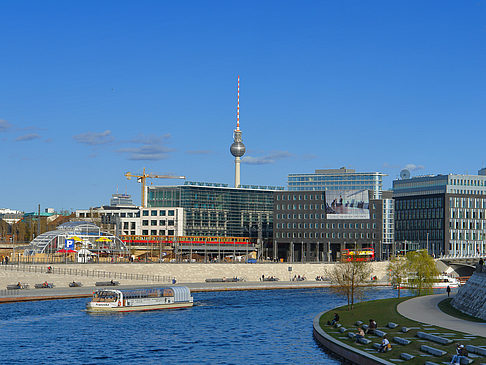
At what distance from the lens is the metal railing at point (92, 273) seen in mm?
137625

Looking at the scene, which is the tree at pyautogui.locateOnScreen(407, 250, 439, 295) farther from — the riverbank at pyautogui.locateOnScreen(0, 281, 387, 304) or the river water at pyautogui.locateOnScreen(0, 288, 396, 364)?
the riverbank at pyautogui.locateOnScreen(0, 281, 387, 304)

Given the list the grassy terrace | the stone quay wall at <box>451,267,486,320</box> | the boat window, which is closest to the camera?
the grassy terrace

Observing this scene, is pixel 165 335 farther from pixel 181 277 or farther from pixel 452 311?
pixel 181 277

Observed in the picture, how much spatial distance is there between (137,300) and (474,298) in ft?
158

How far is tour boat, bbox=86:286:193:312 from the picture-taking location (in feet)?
338

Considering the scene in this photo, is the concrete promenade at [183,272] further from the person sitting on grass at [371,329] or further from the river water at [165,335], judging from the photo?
the person sitting on grass at [371,329]

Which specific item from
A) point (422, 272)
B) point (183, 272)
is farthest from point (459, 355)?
point (183, 272)

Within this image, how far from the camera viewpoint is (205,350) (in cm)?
6888

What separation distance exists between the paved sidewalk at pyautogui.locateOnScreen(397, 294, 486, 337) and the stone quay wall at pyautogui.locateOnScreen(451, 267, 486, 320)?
7.67 feet

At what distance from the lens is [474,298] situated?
78.3 meters

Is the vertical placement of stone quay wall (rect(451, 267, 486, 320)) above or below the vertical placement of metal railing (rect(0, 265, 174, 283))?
above

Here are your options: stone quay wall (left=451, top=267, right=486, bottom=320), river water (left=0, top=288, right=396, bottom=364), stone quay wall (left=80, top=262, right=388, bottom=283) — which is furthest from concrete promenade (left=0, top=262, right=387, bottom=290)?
stone quay wall (left=451, top=267, right=486, bottom=320)

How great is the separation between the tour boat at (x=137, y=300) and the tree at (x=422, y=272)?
116ft

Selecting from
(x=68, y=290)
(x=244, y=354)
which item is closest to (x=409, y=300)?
(x=244, y=354)
